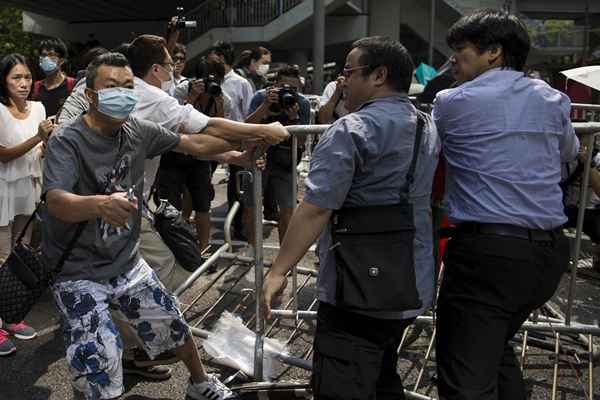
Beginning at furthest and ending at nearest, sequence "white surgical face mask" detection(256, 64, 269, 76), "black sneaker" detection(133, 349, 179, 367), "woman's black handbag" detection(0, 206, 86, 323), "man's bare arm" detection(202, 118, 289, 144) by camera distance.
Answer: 1. "white surgical face mask" detection(256, 64, 269, 76)
2. "black sneaker" detection(133, 349, 179, 367)
3. "man's bare arm" detection(202, 118, 289, 144)
4. "woman's black handbag" detection(0, 206, 86, 323)

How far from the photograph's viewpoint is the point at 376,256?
2.25 m

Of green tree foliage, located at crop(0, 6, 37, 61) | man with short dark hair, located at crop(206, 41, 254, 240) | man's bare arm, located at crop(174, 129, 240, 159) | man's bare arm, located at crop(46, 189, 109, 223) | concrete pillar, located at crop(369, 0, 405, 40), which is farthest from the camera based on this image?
concrete pillar, located at crop(369, 0, 405, 40)

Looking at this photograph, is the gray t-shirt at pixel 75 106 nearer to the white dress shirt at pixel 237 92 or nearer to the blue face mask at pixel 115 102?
the blue face mask at pixel 115 102

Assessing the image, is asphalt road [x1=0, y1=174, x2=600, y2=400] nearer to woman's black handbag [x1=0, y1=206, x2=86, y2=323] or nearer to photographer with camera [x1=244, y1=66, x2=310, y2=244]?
woman's black handbag [x1=0, y1=206, x2=86, y2=323]

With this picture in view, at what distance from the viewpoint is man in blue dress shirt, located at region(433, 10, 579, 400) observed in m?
2.36

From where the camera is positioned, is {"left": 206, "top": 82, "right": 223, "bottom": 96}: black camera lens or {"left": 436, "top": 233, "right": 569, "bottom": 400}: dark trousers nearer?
{"left": 436, "top": 233, "right": 569, "bottom": 400}: dark trousers

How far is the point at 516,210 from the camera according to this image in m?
2.37

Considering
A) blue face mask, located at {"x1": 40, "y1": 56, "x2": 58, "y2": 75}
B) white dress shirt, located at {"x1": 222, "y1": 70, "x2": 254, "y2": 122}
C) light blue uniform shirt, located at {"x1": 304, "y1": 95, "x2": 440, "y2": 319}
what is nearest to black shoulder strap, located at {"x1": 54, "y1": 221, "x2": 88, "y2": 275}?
light blue uniform shirt, located at {"x1": 304, "y1": 95, "x2": 440, "y2": 319}

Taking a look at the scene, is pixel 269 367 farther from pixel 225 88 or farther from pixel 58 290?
pixel 225 88

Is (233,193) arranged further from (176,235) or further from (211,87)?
(176,235)

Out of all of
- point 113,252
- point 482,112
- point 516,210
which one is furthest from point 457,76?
point 113,252

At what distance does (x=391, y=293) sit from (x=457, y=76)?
933mm

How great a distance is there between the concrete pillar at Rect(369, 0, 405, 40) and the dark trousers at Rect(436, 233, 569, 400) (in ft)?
72.5

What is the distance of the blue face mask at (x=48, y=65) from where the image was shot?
17.3 ft
